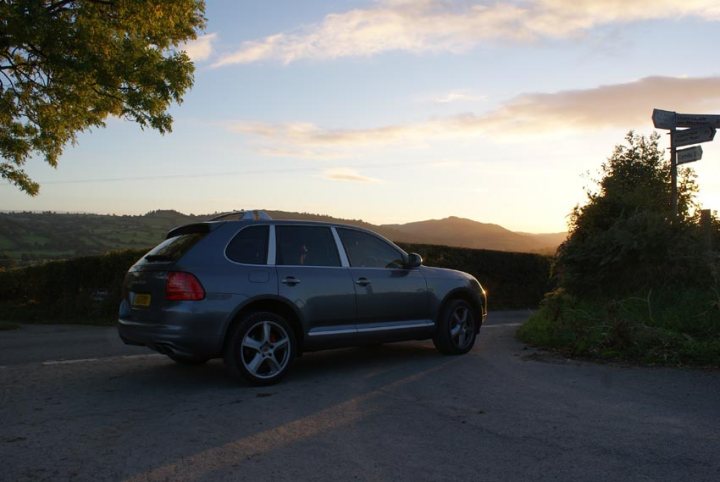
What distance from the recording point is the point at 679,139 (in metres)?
12.1

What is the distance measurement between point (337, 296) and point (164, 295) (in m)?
1.93

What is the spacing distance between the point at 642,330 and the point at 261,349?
5011mm

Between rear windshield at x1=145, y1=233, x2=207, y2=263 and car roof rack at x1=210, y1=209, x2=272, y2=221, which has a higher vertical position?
car roof rack at x1=210, y1=209, x2=272, y2=221

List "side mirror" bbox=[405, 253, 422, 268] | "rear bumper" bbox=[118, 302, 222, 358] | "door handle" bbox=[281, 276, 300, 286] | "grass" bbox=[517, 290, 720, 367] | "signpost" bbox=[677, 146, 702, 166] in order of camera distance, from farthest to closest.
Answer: "signpost" bbox=[677, 146, 702, 166]
"side mirror" bbox=[405, 253, 422, 268]
"grass" bbox=[517, 290, 720, 367]
"door handle" bbox=[281, 276, 300, 286]
"rear bumper" bbox=[118, 302, 222, 358]

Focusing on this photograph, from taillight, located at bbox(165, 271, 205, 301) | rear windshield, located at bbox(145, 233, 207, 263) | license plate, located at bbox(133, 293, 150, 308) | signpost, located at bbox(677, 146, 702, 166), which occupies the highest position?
signpost, located at bbox(677, 146, 702, 166)

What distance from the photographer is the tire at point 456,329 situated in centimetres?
827

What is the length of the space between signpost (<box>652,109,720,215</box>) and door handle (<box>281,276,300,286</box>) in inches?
332

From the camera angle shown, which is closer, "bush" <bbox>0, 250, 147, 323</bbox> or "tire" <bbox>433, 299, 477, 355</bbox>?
"tire" <bbox>433, 299, 477, 355</bbox>

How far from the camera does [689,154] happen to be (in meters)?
11.9

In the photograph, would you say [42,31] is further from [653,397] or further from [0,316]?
[653,397]

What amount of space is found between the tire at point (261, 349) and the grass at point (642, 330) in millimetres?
3941

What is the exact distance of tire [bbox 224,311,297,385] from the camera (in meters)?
6.39

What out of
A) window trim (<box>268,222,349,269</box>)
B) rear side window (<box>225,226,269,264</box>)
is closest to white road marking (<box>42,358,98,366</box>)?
rear side window (<box>225,226,269,264</box>)

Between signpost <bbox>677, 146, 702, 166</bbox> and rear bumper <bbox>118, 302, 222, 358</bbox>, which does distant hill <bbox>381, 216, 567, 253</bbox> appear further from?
rear bumper <bbox>118, 302, 222, 358</bbox>
